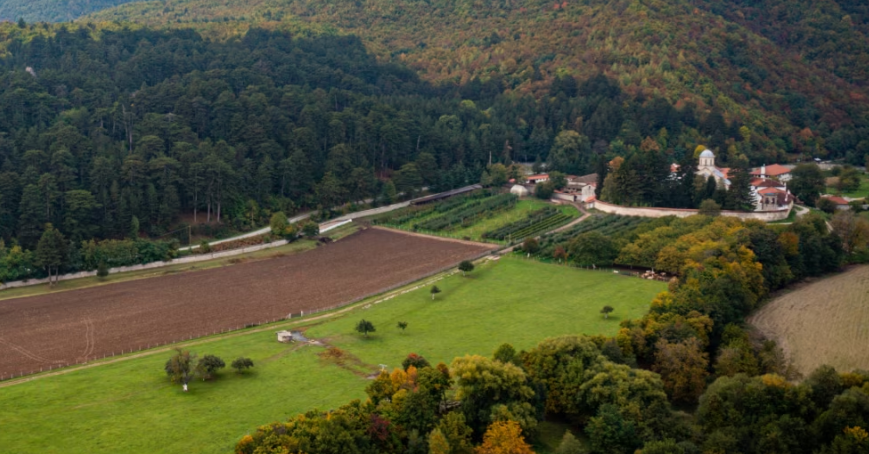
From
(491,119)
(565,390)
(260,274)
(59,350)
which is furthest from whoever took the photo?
(491,119)

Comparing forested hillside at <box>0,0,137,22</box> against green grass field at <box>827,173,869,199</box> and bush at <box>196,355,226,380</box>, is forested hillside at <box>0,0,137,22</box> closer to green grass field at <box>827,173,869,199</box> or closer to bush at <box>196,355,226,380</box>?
bush at <box>196,355,226,380</box>

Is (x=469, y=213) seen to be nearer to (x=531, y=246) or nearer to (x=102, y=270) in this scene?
(x=531, y=246)

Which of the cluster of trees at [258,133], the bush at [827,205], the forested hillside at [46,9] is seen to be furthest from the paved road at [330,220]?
the forested hillside at [46,9]

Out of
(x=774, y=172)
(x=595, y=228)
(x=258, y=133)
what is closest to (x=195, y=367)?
(x=595, y=228)

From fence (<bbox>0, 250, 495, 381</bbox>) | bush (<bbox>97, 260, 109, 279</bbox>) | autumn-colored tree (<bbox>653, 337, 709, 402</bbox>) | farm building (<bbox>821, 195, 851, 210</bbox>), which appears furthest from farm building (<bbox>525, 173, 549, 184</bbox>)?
autumn-colored tree (<bbox>653, 337, 709, 402</bbox>)

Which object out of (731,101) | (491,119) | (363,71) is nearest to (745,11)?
(731,101)

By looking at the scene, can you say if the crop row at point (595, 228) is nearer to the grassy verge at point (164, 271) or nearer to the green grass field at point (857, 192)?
the grassy verge at point (164, 271)

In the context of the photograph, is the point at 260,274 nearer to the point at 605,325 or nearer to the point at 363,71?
the point at 605,325
